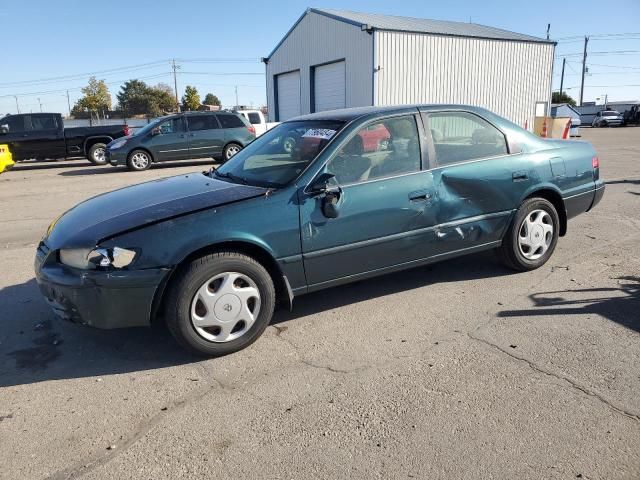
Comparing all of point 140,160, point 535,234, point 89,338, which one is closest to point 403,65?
point 140,160

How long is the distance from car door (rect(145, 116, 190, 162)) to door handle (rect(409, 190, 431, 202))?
1238 centimetres

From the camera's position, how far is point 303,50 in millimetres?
26625

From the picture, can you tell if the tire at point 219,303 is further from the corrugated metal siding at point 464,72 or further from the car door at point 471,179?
the corrugated metal siding at point 464,72

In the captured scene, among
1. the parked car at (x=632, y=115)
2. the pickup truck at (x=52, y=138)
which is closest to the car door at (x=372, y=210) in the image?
the pickup truck at (x=52, y=138)

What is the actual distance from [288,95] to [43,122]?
1430 cm

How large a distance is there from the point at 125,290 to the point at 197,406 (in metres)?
0.83

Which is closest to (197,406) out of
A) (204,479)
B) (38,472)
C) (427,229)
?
(204,479)

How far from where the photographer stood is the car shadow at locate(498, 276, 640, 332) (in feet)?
12.8

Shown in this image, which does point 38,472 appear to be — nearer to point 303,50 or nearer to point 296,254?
point 296,254

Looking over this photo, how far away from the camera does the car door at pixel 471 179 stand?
423cm

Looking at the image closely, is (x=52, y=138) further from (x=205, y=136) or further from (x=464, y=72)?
(x=464, y=72)

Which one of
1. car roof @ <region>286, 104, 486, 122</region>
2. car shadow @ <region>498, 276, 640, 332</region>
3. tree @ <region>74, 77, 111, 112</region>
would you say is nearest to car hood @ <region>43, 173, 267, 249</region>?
car roof @ <region>286, 104, 486, 122</region>

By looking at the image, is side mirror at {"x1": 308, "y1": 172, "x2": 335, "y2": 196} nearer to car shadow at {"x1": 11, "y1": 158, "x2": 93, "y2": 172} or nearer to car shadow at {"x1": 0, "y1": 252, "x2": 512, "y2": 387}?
car shadow at {"x1": 0, "y1": 252, "x2": 512, "y2": 387}

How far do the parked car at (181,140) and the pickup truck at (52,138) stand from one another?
2.92 meters
